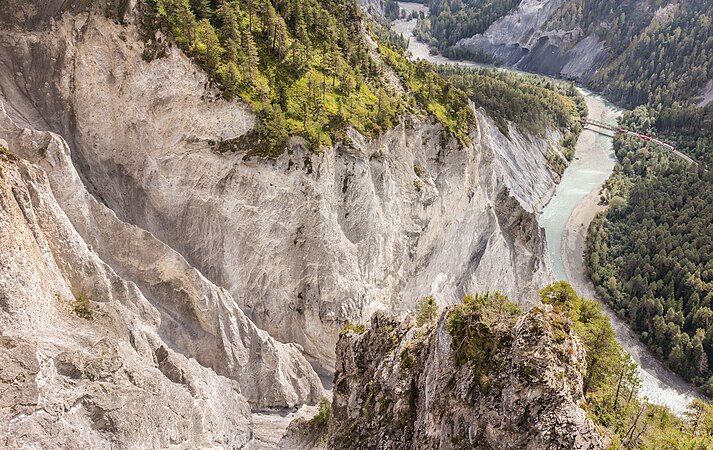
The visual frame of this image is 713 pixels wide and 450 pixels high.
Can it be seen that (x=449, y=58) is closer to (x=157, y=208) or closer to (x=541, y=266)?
(x=541, y=266)

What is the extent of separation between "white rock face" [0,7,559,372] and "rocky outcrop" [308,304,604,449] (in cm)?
1293

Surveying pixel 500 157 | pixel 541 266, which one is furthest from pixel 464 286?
pixel 500 157

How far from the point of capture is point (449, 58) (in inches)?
7318

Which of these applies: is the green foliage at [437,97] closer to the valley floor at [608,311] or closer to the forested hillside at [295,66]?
the forested hillside at [295,66]

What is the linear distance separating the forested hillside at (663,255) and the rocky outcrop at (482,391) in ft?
166

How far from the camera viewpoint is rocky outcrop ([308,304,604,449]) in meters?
15.6

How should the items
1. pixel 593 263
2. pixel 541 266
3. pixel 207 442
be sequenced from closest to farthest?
1. pixel 207 442
2. pixel 541 266
3. pixel 593 263

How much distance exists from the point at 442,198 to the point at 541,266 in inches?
732

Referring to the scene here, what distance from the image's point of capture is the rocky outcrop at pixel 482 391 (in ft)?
51.0

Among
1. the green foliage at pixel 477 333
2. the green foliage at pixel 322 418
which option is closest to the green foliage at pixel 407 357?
the green foliage at pixel 477 333

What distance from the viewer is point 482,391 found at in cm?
1733

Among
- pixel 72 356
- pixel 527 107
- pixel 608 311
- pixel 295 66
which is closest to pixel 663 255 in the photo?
pixel 608 311

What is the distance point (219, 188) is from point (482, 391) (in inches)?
862

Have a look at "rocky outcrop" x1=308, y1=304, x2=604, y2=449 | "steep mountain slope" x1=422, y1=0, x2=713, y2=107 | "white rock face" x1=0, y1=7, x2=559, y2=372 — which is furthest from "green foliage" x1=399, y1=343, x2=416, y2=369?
"steep mountain slope" x1=422, y1=0, x2=713, y2=107
